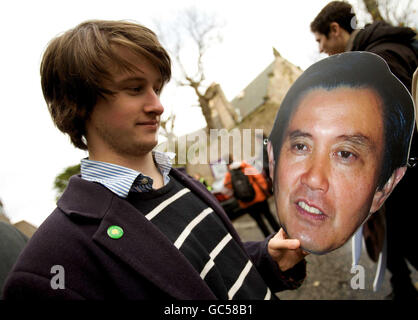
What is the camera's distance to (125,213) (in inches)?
32.9

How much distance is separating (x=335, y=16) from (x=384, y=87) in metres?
0.34

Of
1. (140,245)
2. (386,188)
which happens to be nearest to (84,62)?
(140,245)

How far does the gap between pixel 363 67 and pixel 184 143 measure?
0.78 m

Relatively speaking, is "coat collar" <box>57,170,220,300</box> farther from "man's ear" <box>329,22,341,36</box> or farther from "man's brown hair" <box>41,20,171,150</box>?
"man's ear" <box>329,22,341,36</box>

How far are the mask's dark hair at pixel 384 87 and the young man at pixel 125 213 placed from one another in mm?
439

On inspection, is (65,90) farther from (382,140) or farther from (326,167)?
(382,140)

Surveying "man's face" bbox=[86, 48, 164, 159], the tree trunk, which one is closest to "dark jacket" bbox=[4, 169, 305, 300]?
"man's face" bbox=[86, 48, 164, 159]

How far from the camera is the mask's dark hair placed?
0.81 meters

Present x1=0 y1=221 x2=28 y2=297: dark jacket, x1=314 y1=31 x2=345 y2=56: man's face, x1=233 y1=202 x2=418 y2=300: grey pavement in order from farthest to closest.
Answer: x1=233 y1=202 x2=418 y2=300: grey pavement
x1=0 y1=221 x2=28 y2=297: dark jacket
x1=314 y1=31 x2=345 y2=56: man's face

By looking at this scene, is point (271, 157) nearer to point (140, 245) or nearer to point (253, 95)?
point (253, 95)

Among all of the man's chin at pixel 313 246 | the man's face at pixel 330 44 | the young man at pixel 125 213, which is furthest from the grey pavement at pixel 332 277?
the man's face at pixel 330 44

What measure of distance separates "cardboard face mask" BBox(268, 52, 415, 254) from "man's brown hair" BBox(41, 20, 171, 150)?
651mm

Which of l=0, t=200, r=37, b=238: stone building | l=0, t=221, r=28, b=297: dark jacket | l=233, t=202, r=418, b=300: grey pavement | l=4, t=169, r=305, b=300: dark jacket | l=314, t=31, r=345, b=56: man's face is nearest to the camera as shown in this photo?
l=4, t=169, r=305, b=300: dark jacket

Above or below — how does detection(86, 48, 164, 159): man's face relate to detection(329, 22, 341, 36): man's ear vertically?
below
